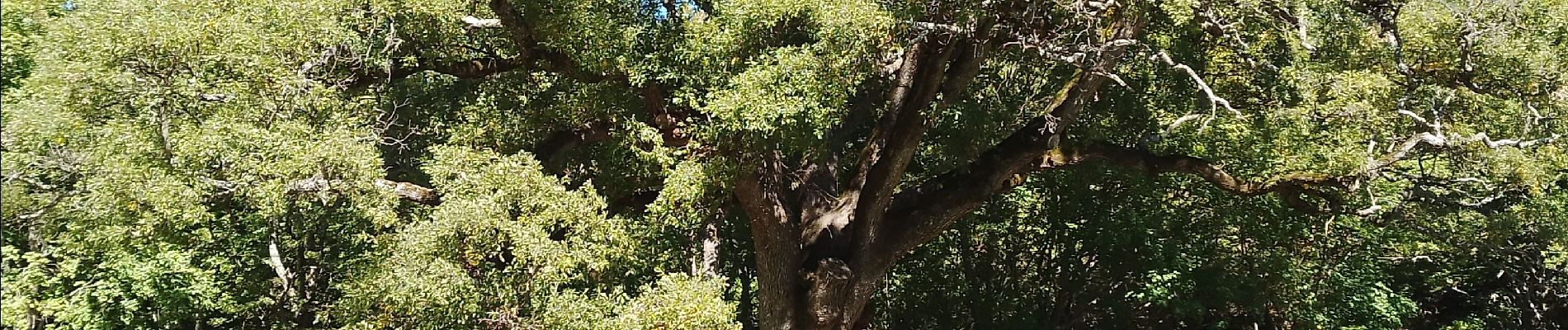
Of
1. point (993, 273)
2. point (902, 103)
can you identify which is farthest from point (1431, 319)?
point (902, 103)

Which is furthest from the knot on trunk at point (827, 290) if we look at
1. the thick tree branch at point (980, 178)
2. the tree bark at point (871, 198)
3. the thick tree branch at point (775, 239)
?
the thick tree branch at point (980, 178)

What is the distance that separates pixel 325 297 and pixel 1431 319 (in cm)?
1098

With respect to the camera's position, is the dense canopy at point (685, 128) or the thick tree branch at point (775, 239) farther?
the thick tree branch at point (775, 239)

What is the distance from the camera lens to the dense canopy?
561cm

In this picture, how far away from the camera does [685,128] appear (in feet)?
19.9

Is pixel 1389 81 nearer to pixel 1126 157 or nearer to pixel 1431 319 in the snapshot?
pixel 1126 157

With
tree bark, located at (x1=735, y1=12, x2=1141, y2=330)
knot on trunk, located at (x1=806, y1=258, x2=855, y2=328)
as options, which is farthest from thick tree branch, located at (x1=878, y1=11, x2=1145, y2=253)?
knot on trunk, located at (x1=806, y1=258, x2=855, y2=328)

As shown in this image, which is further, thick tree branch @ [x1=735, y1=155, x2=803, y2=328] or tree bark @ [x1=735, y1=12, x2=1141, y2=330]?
thick tree branch @ [x1=735, y1=155, x2=803, y2=328]

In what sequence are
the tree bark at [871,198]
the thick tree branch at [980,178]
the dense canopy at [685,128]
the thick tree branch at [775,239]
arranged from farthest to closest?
the thick tree branch at [980,178] → the thick tree branch at [775,239] → the tree bark at [871,198] → the dense canopy at [685,128]

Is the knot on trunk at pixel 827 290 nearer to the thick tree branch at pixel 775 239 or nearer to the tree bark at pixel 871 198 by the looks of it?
the tree bark at pixel 871 198

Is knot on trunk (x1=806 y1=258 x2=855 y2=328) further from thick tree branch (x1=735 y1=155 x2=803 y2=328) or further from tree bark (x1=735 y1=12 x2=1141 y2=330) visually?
thick tree branch (x1=735 y1=155 x2=803 y2=328)

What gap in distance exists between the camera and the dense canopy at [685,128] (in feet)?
18.4

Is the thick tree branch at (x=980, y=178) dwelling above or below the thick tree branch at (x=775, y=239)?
above

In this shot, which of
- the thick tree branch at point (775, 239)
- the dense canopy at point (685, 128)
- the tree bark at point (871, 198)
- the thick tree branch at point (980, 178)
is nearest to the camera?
the dense canopy at point (685, 128)
